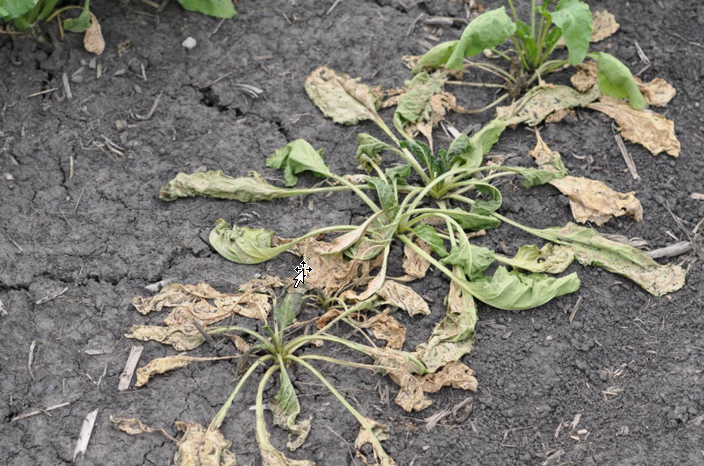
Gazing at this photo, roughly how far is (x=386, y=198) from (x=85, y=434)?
1.39 metres

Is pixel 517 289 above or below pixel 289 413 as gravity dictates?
above

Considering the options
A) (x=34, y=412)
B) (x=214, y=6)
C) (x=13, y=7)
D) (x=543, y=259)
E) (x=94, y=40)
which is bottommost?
(x=34, y=412)

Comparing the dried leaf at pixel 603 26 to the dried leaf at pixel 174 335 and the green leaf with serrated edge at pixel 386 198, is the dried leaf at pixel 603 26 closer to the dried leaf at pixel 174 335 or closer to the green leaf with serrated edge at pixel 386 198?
the green leaf with serrated edge at pixel 386 198

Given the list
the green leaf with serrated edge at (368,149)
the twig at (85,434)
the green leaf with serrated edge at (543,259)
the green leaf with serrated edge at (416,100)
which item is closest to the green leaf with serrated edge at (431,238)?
the green leaf with serrated edge at (543,259)

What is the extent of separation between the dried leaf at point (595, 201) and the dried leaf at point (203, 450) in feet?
5.74

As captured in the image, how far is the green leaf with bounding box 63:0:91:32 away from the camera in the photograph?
387 cm

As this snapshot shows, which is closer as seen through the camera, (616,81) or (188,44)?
(616,81)

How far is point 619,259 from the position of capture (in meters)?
3.29

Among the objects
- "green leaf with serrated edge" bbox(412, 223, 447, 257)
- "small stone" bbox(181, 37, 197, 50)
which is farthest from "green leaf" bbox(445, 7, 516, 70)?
"small stone" bbox(181, 37, 197, 50)

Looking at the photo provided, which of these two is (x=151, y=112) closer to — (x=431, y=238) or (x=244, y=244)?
(x=244, y=244)

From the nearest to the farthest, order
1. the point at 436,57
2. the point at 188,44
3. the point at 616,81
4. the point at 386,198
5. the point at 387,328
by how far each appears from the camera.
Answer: the point at 387,328
the point at 386,198
the point at 616,81
the point at 436,57
the point at 188,44

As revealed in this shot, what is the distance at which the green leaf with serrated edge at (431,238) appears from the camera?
317 cm

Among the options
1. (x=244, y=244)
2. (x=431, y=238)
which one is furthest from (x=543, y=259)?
(x=244, y=244)

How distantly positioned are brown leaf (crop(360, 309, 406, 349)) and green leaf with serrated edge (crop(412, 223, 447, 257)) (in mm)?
339
